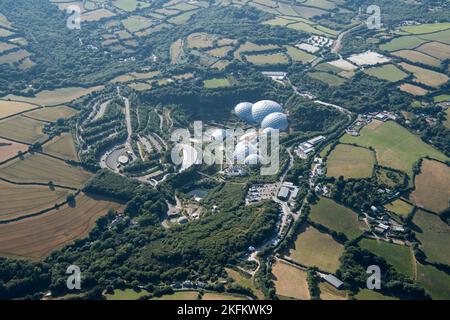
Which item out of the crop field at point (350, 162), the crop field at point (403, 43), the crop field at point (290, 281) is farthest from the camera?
the crop field at point (403, 43)

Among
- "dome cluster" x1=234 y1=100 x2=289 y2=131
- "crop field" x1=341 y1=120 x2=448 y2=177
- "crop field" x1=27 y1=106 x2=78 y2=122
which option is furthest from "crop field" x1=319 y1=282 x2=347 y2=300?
"crop field" x1=27 y1=106 x2=78 y2=122

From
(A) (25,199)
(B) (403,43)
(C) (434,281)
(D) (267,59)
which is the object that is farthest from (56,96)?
(B) (403,43)

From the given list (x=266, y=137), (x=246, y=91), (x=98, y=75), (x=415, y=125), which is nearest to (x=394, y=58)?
(x=415, y=125)

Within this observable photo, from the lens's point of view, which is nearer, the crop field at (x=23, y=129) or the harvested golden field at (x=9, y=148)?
the harvested golden field at (x=9, y=148)

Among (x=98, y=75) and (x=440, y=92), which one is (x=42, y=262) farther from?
(x=440, y=92)

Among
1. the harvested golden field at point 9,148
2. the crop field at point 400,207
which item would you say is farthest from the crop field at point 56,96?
the crop field at point 400,207

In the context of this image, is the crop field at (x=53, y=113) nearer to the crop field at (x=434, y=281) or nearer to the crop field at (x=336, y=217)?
the crop field at (x=336, y=217)

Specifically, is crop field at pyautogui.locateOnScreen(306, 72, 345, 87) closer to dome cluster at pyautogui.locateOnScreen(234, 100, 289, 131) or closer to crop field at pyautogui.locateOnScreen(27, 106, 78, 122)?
dome cluster at pyautogui.locateOnScreen(234, 100, 289, 131)

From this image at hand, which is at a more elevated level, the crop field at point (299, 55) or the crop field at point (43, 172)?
the crop field at point (299, 55)
